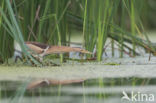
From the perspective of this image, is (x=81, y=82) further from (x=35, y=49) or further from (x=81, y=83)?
(x=35, y=49)

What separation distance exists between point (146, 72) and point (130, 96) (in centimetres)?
79

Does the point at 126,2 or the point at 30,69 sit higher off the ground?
the point at 126,2

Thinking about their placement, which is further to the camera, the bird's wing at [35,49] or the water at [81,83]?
the bird's wing at [35,49]

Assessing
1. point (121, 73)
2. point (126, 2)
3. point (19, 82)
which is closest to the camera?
point (19, 82)

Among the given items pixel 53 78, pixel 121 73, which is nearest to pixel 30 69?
pixel 53 78

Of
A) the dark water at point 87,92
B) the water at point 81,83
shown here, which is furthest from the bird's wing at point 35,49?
the dark water at point 87,92

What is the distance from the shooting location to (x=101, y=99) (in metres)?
1.86

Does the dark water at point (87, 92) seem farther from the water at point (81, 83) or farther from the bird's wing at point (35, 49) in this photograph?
the bird's wing at point (35, 49)

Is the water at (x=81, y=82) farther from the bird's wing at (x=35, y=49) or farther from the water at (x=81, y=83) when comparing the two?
the bird's wing at (x=35, y=49)

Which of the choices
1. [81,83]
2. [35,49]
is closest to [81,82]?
[81,83]

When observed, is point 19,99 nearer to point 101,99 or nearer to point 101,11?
point 101,99

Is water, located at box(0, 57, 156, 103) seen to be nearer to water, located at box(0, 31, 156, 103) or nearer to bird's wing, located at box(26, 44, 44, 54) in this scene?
water, located at box(0, 31, 156, 103)

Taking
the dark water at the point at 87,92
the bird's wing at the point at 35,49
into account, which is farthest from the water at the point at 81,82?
the bird's wing at the point at 35,49

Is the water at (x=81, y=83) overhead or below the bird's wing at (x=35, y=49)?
below
